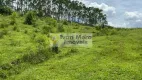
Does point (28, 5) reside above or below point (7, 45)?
above

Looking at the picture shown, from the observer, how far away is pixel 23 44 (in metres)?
34.0

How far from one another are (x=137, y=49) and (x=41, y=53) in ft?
39.4

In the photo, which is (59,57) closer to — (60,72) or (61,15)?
(60,72)

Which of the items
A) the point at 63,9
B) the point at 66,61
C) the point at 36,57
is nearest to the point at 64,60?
the point at 66,61

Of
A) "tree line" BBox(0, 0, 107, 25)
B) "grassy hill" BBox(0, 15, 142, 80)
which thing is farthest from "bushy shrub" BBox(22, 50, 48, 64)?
"tree line" BBox(0, 0, 107, 25)

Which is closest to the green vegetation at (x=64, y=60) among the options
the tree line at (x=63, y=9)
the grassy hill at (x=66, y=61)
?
the grassy hill at (x=66, y=61)

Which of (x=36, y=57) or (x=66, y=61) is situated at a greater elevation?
(x=36, y=57)

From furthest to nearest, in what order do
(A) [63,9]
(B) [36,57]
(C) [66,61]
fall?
(A) [63,9] < (B) [36,57] < (C) [66,61]

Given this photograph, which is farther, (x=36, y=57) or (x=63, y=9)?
(x=63, y=9)

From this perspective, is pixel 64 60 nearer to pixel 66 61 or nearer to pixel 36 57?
pixel 66 61

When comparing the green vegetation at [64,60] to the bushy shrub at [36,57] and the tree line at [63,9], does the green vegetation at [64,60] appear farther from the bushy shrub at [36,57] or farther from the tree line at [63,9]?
the tree line at [63,9]

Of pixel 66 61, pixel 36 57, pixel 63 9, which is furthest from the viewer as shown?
pixel 63 9

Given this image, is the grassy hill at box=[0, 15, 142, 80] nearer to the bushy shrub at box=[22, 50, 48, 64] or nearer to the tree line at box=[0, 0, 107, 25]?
the bushy shrub at box=[22, 50, 48, 64]

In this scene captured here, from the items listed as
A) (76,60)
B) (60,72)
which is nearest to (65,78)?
(60,72)
